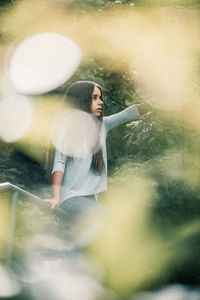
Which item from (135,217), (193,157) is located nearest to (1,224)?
(135,217)

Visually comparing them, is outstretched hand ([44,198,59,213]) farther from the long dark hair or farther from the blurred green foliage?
the blurred green foliage

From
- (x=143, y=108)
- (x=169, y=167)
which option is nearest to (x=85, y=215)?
(x=169, y=167)

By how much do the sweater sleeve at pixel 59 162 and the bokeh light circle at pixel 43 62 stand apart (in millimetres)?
2783

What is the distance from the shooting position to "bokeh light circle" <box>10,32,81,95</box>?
5424 millimetres

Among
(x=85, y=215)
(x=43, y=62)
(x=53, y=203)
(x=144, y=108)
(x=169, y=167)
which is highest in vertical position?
(x=144, y=108)

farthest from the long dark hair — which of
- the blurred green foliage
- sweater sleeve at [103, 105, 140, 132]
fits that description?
the blurred green foliage

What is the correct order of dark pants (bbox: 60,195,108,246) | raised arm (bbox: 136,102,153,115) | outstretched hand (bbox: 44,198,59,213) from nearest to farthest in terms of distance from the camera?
outstretched hand (bbox: 44,198,59,213) < dark pants (bbox: 60,195,108,246) < raised arm (bbox: 136,102,153,115)

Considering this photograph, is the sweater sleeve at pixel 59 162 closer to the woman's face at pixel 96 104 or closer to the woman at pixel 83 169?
the woman at pixel 83 169

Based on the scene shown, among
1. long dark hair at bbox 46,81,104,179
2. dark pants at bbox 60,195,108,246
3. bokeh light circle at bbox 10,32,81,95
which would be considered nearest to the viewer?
dark pants at bbox 60,195,108,246

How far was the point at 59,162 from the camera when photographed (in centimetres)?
286

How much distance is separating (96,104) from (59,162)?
0.52 meters

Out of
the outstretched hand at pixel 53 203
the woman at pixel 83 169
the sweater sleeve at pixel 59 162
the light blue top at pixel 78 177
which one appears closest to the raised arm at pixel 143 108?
the woman at pixel 83 169

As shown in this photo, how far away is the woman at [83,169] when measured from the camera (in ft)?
9.17

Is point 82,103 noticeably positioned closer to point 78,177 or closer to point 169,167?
point 78,177
